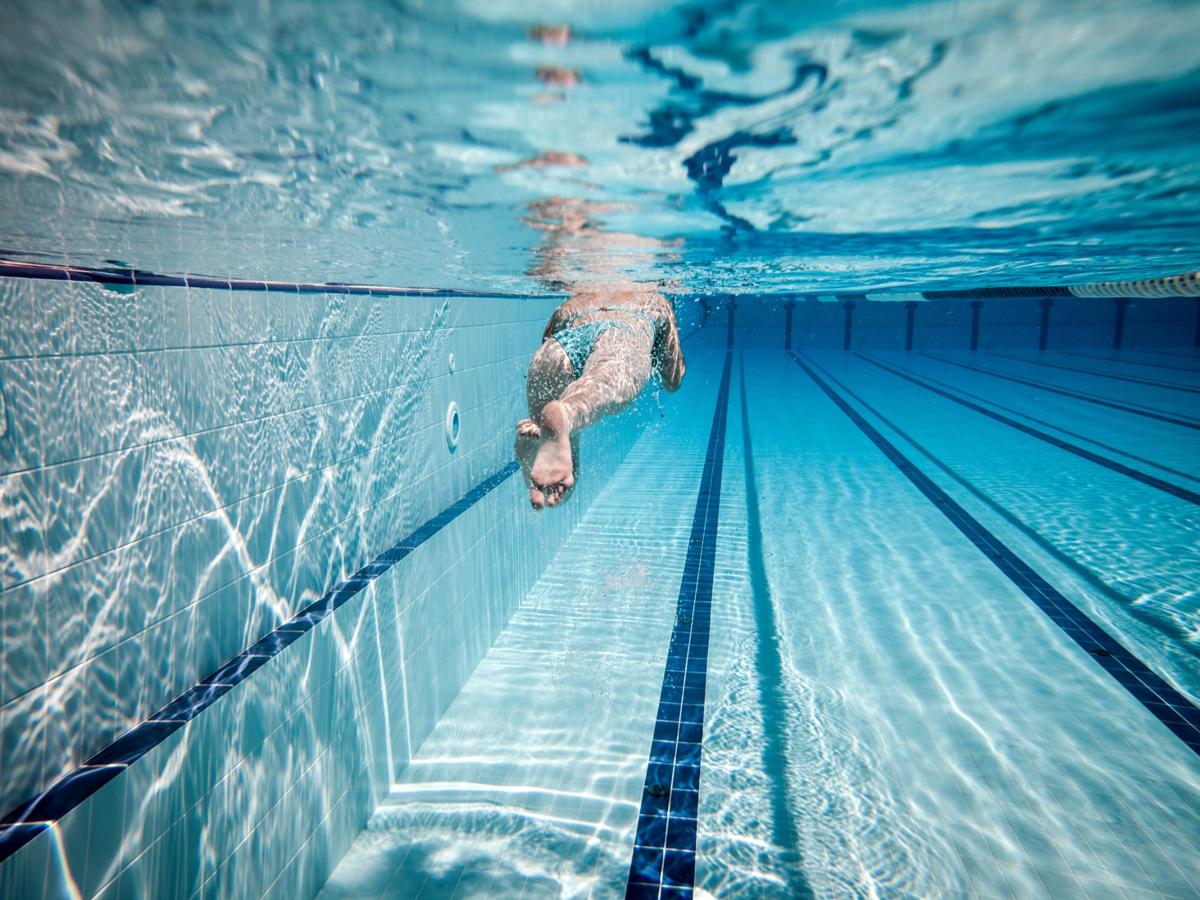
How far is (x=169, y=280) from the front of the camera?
2.14 metres

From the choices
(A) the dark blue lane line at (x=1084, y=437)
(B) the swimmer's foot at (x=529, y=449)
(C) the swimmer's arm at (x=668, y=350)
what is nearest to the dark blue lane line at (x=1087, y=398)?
(A) the dark blue lane line at (x=1084, y=437)

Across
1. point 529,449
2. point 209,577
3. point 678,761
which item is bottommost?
point 678,761

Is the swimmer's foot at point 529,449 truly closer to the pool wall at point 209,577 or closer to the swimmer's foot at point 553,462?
the swimmer's foot at point 553,462

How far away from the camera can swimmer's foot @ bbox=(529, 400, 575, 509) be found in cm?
216

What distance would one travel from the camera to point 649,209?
2.52 metres

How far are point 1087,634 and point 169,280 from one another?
17.2ft

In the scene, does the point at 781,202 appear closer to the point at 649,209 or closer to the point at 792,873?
the point at 649,209

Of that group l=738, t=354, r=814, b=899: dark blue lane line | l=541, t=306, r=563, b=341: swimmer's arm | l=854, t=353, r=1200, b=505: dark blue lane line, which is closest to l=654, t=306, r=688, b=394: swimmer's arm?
l=541, t=306, r=563, b=341: swimmer's arm

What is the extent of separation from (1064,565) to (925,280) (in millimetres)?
2882

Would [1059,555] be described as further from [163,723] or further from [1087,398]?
[1087,398]

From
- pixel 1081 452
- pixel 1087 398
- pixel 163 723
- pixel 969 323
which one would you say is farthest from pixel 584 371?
pixel 969 323

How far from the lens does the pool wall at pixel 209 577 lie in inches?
64.8

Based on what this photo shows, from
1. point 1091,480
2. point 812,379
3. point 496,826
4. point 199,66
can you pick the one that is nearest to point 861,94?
point 199,66

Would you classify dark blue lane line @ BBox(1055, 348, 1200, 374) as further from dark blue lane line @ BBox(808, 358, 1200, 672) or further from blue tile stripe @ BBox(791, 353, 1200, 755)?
blue tile stripe @ BBox(791, 353, 1200, 755)
